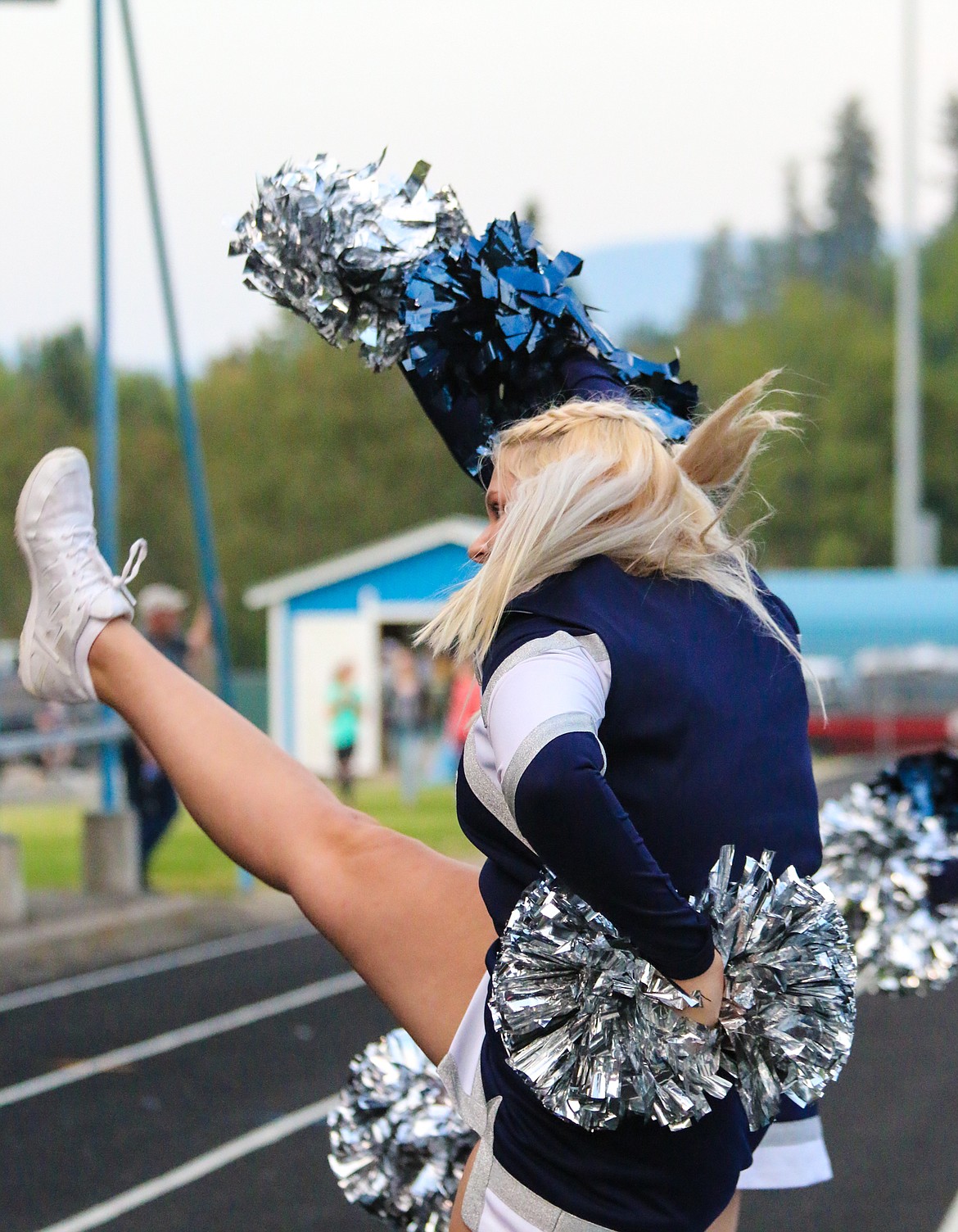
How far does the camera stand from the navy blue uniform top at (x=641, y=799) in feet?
5.89

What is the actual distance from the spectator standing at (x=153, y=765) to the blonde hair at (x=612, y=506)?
770 cm

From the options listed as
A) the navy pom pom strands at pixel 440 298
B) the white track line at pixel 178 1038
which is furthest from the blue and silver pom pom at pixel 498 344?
the white track line at pixel 178 1038

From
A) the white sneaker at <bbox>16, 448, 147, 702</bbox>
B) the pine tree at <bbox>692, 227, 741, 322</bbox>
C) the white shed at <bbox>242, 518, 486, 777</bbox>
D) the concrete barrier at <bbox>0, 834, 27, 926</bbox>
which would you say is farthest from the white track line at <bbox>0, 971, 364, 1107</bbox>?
the pine tree at <bbox>692, 227, 741, 322</bbox>

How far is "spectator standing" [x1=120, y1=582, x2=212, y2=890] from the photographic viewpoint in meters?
9.82

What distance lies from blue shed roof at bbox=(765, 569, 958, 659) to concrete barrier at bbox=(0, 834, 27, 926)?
19.2m

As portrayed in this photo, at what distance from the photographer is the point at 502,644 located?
6.36 feet

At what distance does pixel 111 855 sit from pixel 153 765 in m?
0.58

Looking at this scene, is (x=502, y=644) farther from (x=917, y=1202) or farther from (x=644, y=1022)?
(x=917, y=1202)

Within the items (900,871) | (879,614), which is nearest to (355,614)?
(879,614)

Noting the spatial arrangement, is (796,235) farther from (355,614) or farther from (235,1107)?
(235,1107)

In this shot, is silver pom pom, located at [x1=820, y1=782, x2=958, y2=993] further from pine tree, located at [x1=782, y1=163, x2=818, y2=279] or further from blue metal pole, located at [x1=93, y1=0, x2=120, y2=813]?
pine tree, located at [x1=782, y1=163, x2=818, y2=279]

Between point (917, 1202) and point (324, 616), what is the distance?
71.4 feet

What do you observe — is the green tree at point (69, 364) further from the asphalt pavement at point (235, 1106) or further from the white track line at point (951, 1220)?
the white track line at point (951, 1220)

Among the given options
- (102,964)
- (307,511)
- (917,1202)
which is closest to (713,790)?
(917,1202)
